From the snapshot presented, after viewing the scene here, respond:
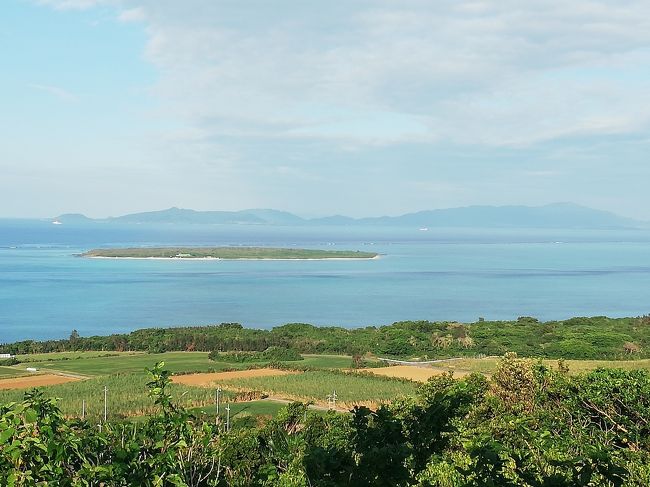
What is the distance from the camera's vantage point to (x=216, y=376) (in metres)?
35.8

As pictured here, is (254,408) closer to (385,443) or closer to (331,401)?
(331,401)

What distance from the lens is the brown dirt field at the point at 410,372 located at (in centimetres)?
3453

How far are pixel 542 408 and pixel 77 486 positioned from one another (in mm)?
11844

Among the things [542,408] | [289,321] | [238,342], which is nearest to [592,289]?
[289,321]

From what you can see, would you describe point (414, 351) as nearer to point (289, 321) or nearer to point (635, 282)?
point (289, 321)

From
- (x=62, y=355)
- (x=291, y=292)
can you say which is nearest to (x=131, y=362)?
(x=62, y=355)

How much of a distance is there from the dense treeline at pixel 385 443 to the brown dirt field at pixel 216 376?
19615 mm

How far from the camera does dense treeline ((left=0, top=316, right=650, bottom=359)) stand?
43.4m

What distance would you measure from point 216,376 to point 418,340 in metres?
16.9

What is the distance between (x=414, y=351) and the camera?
4472 centimetres

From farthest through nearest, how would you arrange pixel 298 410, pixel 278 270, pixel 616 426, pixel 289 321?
1. pixel 278 270
2. pixel 289 321
3. pixel 298 410
4. pixel 616 426

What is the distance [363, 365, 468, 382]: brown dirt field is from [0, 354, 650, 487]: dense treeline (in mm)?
18182

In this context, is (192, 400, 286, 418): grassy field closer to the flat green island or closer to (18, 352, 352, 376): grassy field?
(18, 352, 352, 376): grassy field

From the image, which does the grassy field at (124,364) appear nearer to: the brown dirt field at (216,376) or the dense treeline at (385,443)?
the brown dirt field at (216,376)
